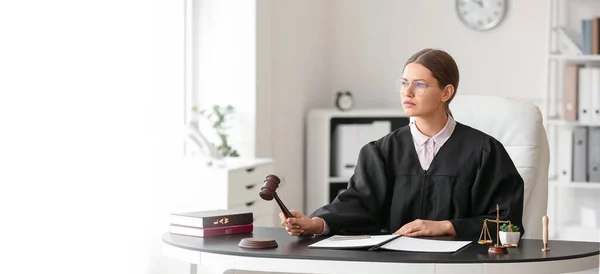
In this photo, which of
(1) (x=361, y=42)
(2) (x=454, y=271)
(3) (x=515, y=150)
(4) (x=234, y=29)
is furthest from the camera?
(1) (x=361, y=42)

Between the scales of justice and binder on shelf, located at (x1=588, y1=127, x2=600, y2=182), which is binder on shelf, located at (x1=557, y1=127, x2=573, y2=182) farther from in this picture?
the scales of justice

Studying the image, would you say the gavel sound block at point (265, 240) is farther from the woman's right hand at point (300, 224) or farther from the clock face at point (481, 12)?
the clock face at point (481, 12)

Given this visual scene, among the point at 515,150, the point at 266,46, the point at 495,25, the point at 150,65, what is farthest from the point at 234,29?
the point at 515,150

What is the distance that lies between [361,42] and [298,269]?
12.5 ft

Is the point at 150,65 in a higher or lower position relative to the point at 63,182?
higher

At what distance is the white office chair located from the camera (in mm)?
3037

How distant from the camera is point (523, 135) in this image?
307 centimetres

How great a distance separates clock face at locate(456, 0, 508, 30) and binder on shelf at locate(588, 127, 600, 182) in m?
0.89

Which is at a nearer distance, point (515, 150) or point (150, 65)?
point (515, 150)

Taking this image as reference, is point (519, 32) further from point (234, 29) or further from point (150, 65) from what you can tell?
point (150, 65)

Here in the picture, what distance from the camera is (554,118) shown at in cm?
535

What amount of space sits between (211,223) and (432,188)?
2.04ft

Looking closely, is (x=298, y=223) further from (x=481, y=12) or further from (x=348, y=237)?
(x=481, y=12)

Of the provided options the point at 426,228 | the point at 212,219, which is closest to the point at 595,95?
the point at 426,228
